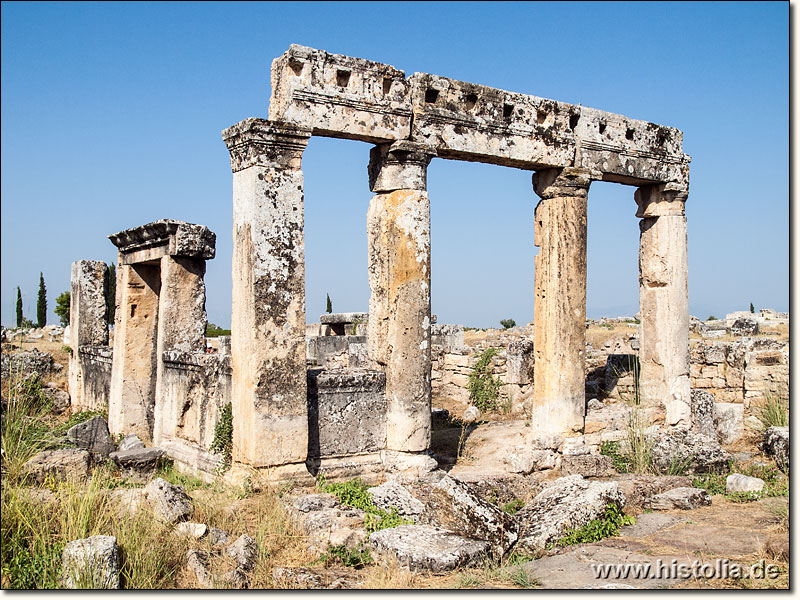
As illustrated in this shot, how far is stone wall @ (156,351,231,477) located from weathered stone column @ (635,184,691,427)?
258 inches

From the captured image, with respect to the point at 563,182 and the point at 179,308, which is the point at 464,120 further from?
the point at 179,308

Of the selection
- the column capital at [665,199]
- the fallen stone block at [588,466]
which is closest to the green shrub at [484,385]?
the column capital at [665,199]

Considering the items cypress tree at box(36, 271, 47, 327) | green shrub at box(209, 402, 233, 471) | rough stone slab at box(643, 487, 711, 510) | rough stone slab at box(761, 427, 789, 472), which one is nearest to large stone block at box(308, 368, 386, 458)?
green shrub at box(209, 402, 233, 471)

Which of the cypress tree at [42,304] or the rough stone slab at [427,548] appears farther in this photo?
the cypress tree at [42,304]

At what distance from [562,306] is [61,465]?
6.37 m

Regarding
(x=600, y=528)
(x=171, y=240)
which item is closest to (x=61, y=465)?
(x=171, y=240)

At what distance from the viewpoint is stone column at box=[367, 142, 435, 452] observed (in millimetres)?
9180

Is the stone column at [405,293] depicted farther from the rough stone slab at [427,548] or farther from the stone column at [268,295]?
the rough stone slab at [427,548]

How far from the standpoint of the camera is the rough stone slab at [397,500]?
24.2 feet

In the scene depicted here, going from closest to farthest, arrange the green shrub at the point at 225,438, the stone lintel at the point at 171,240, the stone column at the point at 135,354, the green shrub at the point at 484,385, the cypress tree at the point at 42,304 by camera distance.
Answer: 1. the green shrub at the point at 225,438
2. the stone lintel at the point at 171,240
3. the stone column at the point at 135,354
4. the green shrub at the point at 484,385
5. the cypress tree at the point at 42,304

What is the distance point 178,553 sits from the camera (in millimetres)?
6203

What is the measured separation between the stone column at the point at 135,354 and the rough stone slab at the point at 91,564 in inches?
254

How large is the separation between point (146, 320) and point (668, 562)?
877 centimetres

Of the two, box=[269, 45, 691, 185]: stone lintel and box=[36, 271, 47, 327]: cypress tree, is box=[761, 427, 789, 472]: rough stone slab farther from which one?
box=[36, 271, 47, 327]: cypress tree
